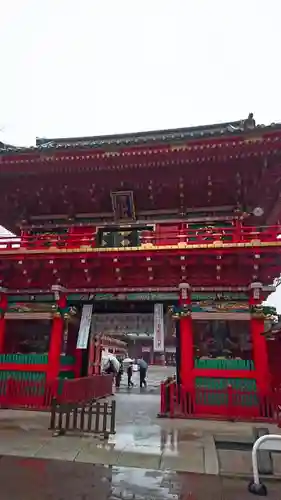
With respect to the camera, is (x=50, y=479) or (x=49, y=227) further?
(x=49, y=227)

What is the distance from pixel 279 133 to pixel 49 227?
9.89m

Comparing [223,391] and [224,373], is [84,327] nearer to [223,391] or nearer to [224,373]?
[224,373]

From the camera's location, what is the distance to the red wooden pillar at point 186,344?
12016 millimetres

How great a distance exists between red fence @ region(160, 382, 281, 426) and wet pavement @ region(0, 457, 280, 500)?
5.63m

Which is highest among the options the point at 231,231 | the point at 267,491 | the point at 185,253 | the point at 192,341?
the point at 231,231

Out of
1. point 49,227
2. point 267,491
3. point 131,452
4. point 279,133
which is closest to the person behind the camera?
point 267,491

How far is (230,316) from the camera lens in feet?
41.2

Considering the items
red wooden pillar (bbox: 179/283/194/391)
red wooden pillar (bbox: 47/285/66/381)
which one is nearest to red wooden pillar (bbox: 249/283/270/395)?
red wooden pillar (bbox: 179/283/194/391)

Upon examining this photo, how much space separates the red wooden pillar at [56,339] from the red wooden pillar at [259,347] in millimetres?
A: 7064

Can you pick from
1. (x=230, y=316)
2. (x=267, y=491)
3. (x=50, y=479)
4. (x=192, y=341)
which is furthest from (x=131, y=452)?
(x=230, y=316)

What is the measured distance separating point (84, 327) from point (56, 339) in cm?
112

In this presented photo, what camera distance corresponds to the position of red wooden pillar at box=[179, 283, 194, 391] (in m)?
12.0

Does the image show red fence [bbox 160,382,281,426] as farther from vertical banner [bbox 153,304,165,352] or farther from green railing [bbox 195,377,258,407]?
vertical banner [bbox 153,304,165,352]

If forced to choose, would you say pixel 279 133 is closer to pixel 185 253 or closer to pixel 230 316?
pixel 185 253
